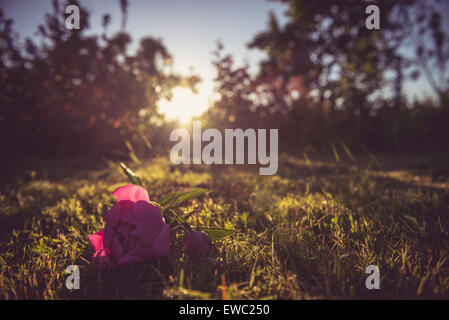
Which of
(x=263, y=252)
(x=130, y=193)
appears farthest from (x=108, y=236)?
(x=263, y=252)

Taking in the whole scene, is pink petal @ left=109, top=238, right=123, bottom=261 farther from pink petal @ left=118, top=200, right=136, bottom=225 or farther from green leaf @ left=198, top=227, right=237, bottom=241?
green leaf @ left=198, top=227, right=237, bottom=241

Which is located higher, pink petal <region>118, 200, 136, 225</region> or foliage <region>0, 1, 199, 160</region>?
foliage <region>0, 1, 199, 160</region>

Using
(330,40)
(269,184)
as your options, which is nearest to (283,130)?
(269,184)

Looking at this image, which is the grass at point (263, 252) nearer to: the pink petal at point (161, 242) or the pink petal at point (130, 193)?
the pink petal at point (161, 242)

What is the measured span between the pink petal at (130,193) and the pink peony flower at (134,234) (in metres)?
0.05

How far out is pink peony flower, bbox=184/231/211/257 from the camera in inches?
34.9

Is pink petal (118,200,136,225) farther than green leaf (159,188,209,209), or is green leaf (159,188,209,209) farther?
green leaf (159,188,209,209)

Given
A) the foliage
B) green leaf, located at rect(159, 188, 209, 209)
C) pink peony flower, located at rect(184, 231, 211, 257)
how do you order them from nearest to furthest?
pink peony flower, located at rect(184, 231, 211, 257) < green leaf, located at rect(159, 188, 209, 209) < the foliage

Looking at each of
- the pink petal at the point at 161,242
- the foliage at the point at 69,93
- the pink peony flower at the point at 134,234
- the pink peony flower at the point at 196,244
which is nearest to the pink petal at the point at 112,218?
the pink peony flower at the point at 134,234

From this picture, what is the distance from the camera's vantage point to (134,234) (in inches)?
31.3

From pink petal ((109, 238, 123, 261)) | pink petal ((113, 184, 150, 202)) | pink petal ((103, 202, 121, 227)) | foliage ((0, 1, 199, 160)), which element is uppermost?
foliage ((0, 1, 199, 160))

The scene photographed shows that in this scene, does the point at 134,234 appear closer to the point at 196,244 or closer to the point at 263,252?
the point at 196,244

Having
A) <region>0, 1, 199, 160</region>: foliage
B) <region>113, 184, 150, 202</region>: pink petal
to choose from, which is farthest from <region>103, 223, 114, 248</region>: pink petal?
<region>0, 1, 199, 160</region>: foliage

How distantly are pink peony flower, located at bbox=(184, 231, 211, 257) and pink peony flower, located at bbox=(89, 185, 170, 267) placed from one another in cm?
11
